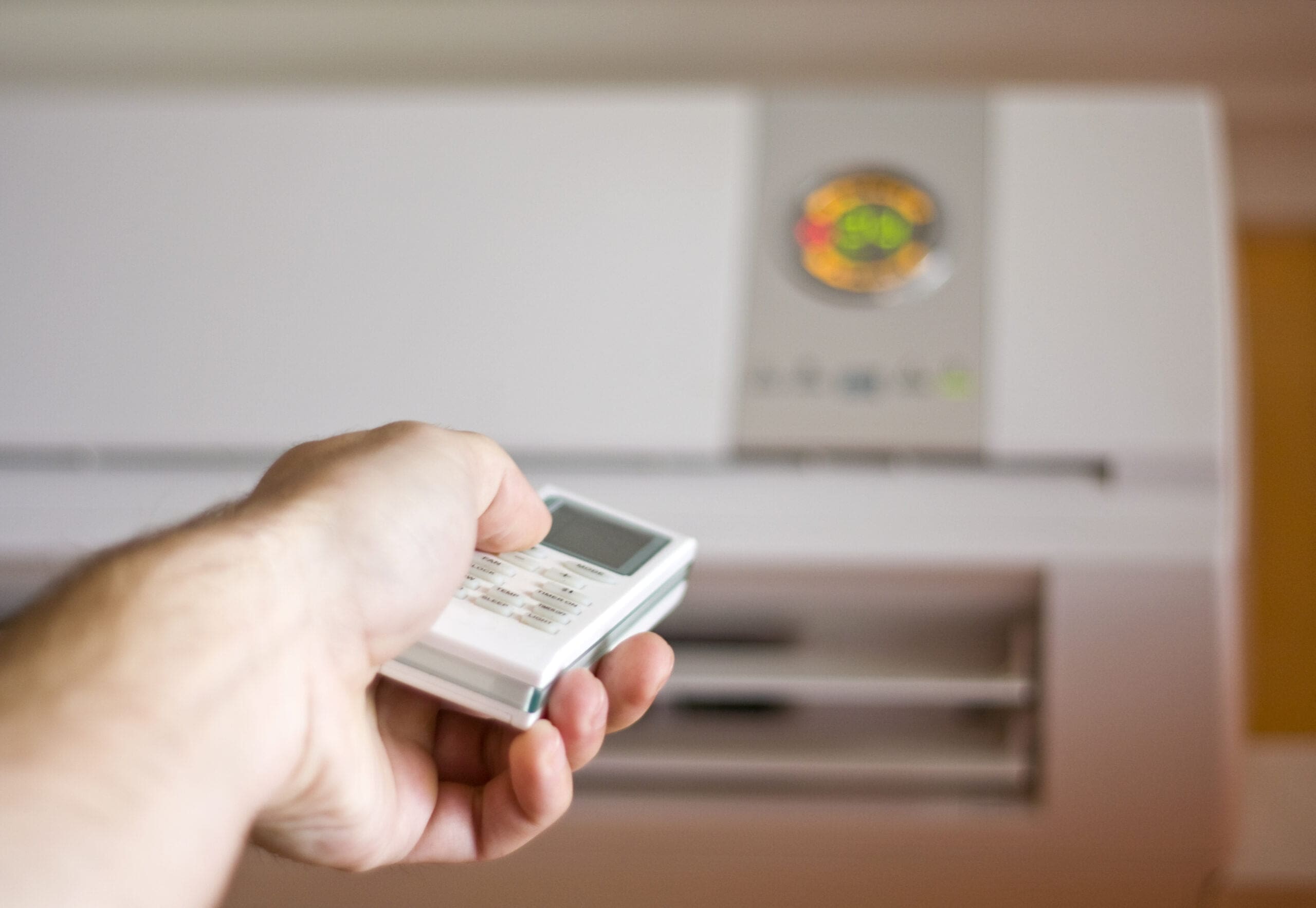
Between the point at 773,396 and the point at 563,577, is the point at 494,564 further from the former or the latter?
the point at 773,396

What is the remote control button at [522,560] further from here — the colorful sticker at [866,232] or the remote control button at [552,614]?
the colorful sticker at [866,232]

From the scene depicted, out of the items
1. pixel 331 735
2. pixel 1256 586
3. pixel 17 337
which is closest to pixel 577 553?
pixel 331 735

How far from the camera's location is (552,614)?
40 cm

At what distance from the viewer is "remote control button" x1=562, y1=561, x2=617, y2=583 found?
43 centimetres

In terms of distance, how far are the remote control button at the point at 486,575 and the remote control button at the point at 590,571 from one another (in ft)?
0.09

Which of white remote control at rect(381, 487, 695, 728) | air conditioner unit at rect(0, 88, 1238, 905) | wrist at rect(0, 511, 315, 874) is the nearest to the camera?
wrist at rect(0, 511, 315, 874)

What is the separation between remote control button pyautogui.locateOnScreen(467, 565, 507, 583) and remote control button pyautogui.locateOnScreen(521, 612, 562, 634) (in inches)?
1.0

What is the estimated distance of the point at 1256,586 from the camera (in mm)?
752

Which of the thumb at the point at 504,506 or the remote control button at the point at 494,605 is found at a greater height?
the thumb at the point at 504,506

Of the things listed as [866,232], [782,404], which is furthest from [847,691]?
[866,232]

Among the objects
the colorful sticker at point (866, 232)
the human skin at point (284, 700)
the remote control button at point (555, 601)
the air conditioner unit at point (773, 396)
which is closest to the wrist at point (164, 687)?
the human skin at point (284, 700)

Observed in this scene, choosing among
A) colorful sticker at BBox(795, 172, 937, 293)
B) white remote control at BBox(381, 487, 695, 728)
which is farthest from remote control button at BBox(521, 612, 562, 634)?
colorful sticker at BBox(795, 172, 937, 293)

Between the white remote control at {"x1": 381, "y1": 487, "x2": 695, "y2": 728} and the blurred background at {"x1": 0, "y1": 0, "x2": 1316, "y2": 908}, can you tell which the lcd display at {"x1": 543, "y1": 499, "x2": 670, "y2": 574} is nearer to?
the white remote control at {"x1": 381, "y1": 487, "x2": 695, "y2": 728}

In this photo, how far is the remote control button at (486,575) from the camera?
1.37 ft
